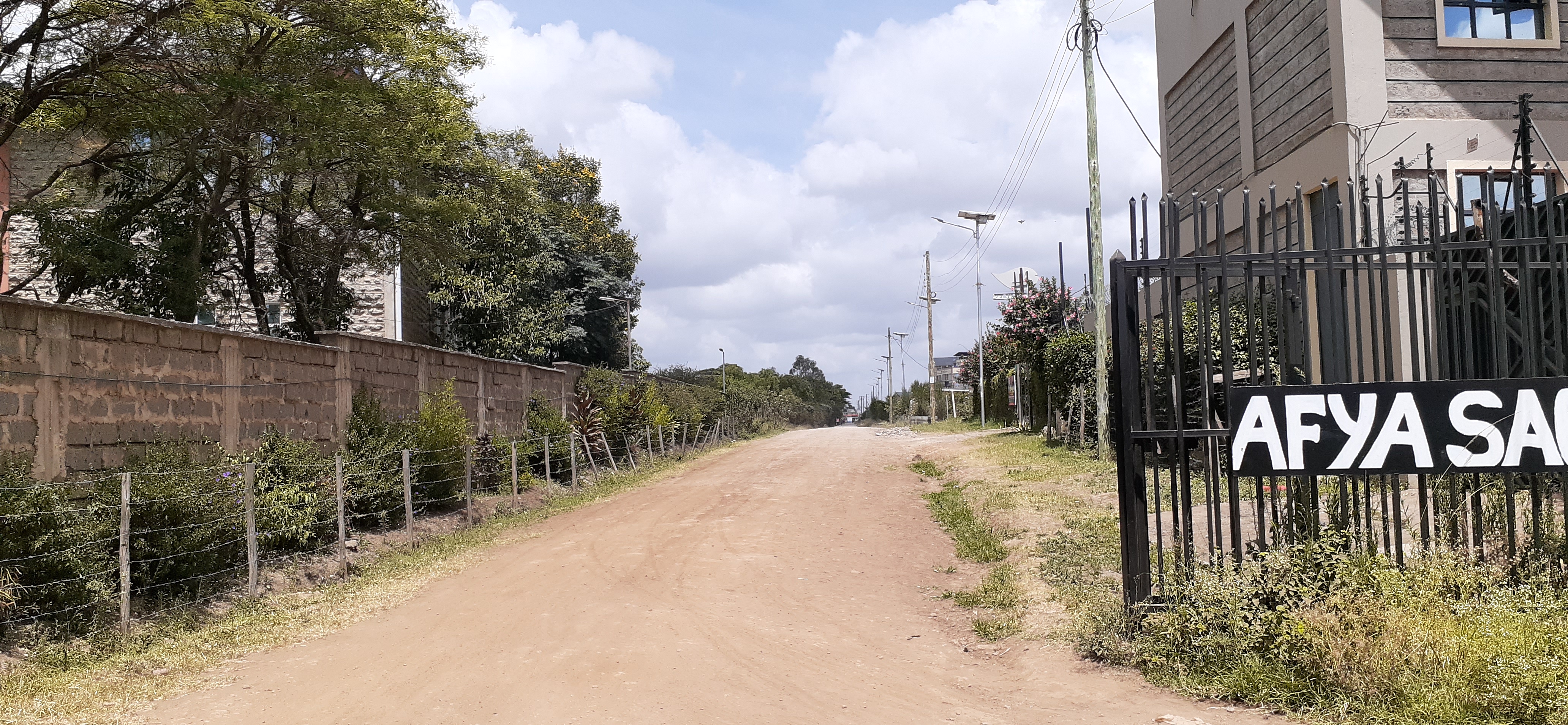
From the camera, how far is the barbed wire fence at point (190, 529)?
7.37 metres

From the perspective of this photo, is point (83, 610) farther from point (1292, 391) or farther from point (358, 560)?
point (1292, 391)

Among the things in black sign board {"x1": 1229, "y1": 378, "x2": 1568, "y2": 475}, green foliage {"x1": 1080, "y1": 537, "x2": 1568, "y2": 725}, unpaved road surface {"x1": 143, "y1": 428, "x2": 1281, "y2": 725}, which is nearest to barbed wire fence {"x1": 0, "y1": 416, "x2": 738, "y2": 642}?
unpaved road surface {"x1": 143, "y1": 428, "x2": 1281, "y2": 725}

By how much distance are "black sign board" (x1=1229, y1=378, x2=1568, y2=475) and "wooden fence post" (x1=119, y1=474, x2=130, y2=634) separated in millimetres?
7725

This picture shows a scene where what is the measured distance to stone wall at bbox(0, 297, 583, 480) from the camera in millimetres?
8570

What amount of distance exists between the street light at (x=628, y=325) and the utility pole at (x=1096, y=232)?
72.9 ft

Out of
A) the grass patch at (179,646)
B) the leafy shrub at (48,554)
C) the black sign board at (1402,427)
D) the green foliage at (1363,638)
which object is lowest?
the grass patch at (179,646)

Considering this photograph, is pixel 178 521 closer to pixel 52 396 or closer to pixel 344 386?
pixel 52 396

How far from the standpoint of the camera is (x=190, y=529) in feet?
29.5

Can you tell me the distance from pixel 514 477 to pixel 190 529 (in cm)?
791

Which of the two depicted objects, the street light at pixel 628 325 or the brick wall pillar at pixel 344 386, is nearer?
the brick wall pillar at pixel 344 386

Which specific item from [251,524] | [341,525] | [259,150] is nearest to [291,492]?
[341,525]

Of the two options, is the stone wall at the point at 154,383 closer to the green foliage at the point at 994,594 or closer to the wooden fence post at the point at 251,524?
the wooden fence post at the point at 251,524

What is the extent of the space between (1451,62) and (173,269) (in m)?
20.0

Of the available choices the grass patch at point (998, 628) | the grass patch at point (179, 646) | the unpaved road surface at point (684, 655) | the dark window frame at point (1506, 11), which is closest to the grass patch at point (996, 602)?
the grass patch at point (998, 628)
